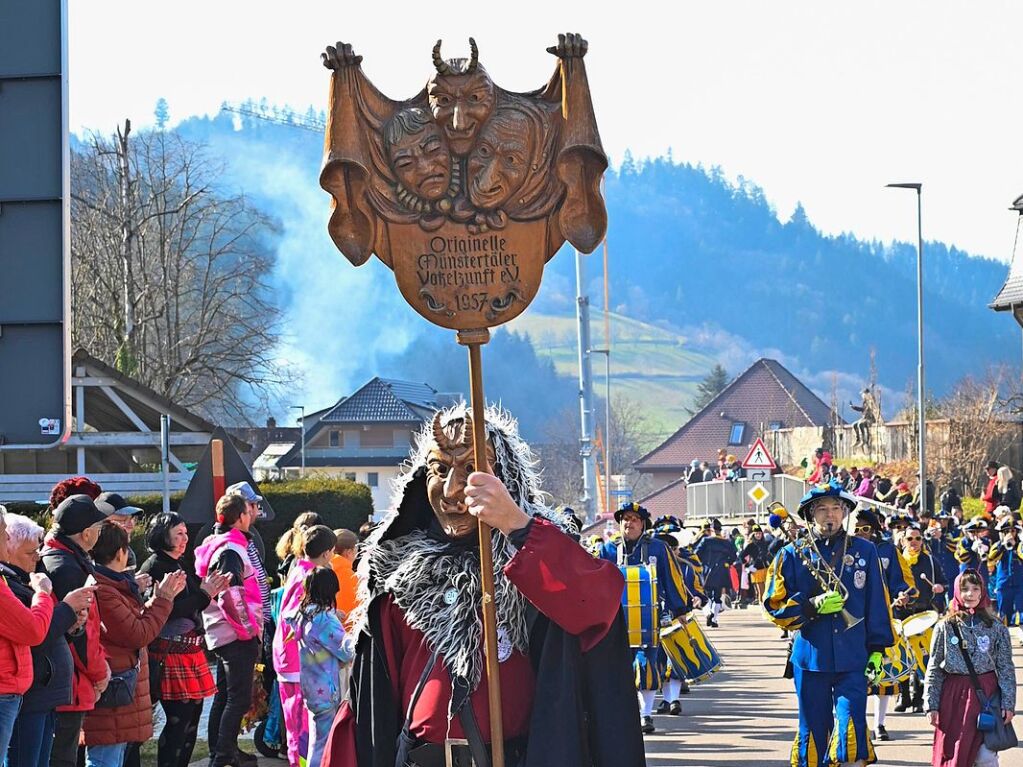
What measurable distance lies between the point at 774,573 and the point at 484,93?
594 centimetres

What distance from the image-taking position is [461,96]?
537 cm

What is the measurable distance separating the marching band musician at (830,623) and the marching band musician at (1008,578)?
13.3m

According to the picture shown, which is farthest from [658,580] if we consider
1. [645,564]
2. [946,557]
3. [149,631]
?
[946,557]

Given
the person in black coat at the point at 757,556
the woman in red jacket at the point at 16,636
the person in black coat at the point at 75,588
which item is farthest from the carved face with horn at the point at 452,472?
the person in black coat at the point at 757,556

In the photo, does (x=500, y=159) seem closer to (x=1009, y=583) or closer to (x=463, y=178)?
(x=463, y=178)

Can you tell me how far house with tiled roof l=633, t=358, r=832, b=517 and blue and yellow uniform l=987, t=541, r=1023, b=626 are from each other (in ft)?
280

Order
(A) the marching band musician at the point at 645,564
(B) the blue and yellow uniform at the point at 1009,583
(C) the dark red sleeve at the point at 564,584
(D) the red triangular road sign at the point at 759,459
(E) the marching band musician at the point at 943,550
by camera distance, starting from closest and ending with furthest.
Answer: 1. (C) the dark red sleeve at the point at 564,584
2. (A) the marching band musician at the point at 645,564
3. (E) the marching band musician at the point at 943,550
4. (B) the blue and yellow uniform at the point at 1009,583
5. (D) the red triangular road sign at the point at 759,459

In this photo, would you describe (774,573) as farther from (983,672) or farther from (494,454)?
(494,454)

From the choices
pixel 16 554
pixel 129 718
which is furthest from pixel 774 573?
pixel 16 554

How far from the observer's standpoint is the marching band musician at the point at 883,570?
11917 mm

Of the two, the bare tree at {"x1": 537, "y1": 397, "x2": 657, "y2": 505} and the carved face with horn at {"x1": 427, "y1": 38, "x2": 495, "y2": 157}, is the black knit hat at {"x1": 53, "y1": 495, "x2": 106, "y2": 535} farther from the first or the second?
the bare tree at {"x1": 537, "y1": 397, "x2": 657, "y2": 505}

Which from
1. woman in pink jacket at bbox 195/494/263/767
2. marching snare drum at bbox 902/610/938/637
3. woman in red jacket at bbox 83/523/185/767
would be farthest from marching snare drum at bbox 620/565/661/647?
woman in red jacket at bbox 83/523/185/767

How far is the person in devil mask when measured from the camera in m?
5.04

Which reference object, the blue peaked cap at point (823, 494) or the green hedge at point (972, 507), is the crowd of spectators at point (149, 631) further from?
the green hedge at point (972, 507)
